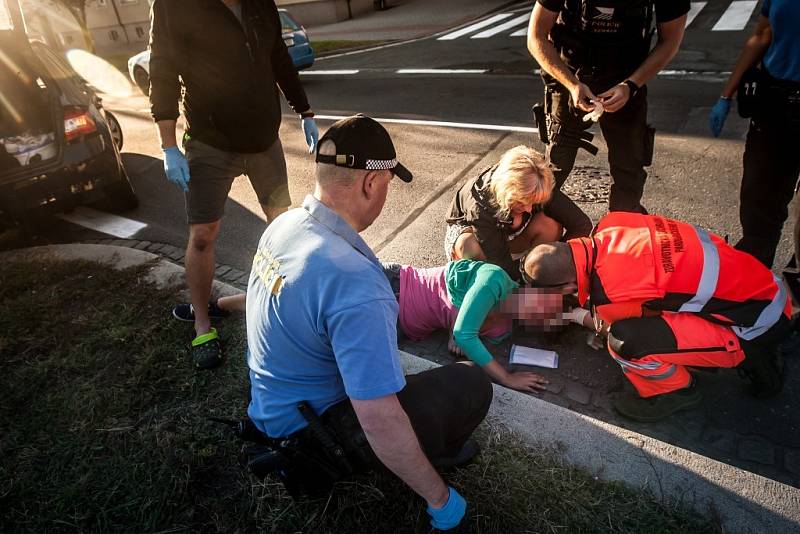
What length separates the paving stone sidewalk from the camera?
86.2 inches

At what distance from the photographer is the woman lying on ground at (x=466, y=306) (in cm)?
252

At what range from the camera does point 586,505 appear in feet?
6.20

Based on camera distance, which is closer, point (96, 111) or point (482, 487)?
point (482, 487)

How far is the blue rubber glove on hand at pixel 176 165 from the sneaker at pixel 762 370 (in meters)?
2.99

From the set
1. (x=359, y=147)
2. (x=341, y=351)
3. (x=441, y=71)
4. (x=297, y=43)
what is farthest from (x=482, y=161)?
(x=297, y=43)

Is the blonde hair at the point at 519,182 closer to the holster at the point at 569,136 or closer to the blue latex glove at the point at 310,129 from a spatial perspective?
the holster at the point at 569,136

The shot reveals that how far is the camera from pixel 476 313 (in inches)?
98.4

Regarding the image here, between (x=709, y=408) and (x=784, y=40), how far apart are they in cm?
186

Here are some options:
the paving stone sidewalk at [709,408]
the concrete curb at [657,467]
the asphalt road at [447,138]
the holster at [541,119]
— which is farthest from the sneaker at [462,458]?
the holster at [541,119]

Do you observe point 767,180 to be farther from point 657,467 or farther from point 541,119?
point 657,467

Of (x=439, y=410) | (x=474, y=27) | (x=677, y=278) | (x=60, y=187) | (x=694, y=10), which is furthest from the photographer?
(x=474, y=27)

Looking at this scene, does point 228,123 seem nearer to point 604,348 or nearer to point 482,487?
point 482,487

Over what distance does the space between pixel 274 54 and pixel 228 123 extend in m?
0.66

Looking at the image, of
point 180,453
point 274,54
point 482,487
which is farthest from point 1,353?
point 482,487
